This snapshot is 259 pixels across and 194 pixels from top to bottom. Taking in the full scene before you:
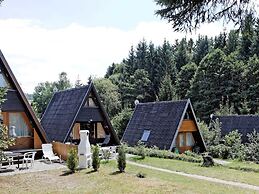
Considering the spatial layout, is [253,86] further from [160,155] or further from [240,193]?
[240,193]

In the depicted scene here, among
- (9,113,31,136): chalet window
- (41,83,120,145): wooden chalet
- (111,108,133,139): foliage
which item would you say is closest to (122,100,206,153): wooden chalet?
(41,83,120,145): wooden chalet

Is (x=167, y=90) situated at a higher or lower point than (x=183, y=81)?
lower

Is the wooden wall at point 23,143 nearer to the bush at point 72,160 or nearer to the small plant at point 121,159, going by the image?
the bush at point 72,160

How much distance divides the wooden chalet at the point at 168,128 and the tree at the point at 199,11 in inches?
761

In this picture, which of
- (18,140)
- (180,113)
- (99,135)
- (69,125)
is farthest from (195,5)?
(180,113)

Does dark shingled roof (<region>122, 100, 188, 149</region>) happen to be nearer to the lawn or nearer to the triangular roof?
the triangular roof

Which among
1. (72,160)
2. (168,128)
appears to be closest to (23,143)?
(72,160)

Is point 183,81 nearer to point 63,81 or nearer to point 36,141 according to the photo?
point 63,81

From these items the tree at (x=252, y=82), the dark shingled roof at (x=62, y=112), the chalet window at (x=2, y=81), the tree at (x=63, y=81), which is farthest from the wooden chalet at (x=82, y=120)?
the tree at (x=63, y=81)

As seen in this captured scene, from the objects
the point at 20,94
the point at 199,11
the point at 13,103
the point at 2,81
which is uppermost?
the point at 2,81

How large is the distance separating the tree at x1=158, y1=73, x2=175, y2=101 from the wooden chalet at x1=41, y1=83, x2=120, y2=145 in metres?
34.4

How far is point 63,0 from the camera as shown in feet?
32.7

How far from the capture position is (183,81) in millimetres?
56781

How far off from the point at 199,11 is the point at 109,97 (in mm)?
50131
